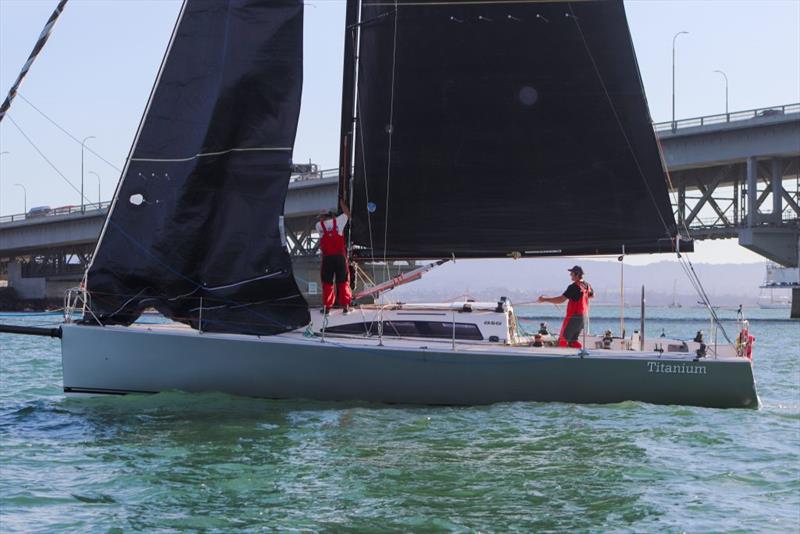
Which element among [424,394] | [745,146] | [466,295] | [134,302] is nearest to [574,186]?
[466,295]

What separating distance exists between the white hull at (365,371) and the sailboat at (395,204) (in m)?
0.03

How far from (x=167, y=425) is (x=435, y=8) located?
827cm

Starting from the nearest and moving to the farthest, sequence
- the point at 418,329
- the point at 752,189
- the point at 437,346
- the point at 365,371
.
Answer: the point at 365,371 → the point at 437,346 → the point at 418,329 → the point at 752,189

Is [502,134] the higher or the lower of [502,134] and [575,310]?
the higher

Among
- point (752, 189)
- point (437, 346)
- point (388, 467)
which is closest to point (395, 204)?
point (437, 346)

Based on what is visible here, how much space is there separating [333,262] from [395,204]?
1468 millimetres

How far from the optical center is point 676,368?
56.8ft

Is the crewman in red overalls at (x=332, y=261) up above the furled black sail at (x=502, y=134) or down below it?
below

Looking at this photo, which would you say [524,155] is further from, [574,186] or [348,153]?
[348,153]

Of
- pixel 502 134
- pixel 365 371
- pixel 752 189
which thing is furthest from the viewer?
pixel 752 189

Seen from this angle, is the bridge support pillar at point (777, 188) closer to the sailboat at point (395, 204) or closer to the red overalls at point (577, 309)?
the sailboat at point (395, 204)

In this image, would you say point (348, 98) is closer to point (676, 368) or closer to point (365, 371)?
point (365, 371)

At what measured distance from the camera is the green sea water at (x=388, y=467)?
419 inches

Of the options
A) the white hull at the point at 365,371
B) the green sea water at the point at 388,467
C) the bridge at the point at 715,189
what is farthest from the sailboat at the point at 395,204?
the bridge at the point at 715,189
